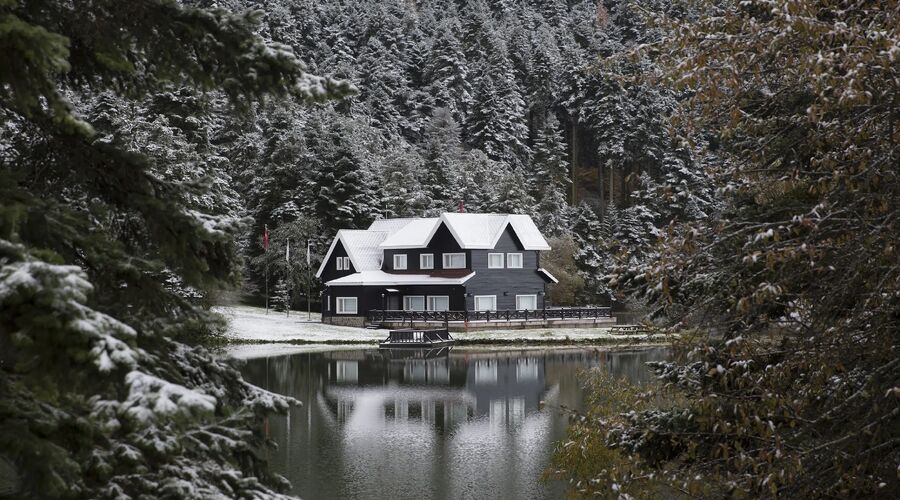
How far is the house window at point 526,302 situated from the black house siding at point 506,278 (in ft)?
0.80

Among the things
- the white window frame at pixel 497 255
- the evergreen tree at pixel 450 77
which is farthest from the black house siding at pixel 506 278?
the evergreen tree at pixel 450 77

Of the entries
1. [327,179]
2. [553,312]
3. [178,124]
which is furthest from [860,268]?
[327,179]

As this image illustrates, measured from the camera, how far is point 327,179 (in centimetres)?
6172

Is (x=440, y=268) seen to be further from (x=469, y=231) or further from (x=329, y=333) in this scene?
(x=329, y=333)

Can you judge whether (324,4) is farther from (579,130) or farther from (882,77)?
(882,77)

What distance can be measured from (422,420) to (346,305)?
30866mm

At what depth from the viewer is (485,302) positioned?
56.2 metres

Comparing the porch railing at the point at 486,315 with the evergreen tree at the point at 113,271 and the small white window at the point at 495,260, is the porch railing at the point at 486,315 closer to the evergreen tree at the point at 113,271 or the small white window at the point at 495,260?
the small white window at the point at 495,260

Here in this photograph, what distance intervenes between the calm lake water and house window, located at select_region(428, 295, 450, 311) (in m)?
10.9

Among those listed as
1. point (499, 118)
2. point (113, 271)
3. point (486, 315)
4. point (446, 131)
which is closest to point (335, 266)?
point (486, 315)

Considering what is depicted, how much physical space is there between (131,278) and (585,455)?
847 cm

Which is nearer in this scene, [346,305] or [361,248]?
[346,305]

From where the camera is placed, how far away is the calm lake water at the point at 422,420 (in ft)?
61.6

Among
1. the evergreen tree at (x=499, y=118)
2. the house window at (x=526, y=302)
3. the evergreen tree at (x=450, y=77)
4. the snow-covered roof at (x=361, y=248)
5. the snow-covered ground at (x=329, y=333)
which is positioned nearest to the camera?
the snow-covered ground at (x=329, y=333)
